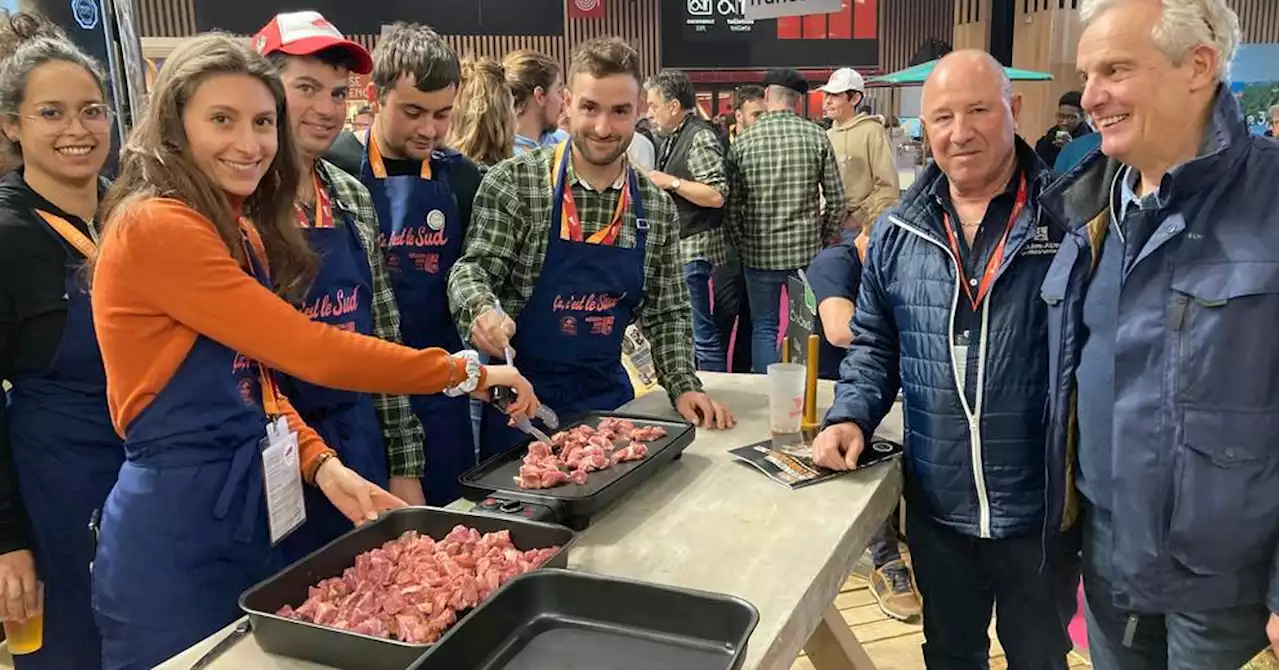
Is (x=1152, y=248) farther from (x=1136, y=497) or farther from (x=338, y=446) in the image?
(x=338, y=446)

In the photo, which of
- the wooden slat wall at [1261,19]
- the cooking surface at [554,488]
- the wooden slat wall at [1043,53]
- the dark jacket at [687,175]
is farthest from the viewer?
the wooden slat wall at [1261,19]

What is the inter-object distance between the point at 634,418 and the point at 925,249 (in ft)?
2.44

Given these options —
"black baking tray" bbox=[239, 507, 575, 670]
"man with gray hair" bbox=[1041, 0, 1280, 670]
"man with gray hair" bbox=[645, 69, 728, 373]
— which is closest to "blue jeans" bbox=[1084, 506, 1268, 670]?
"man with gray hair" bbox=[1041, 0, 1280, 670]

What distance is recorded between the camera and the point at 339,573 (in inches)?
55.9

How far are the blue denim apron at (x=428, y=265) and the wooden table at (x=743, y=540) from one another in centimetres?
70

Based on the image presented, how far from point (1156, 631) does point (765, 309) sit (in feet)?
10.9

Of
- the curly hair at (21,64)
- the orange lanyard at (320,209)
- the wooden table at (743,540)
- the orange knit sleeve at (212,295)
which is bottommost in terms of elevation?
the wooden table at (743,540)

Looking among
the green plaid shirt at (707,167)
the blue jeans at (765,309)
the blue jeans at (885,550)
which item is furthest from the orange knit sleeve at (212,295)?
the blue jeans at (765,309)

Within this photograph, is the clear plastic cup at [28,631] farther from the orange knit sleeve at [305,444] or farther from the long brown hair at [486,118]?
the long brown hair at [486,118]

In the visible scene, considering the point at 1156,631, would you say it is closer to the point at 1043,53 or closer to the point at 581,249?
the point at 581,249

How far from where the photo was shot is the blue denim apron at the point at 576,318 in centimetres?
237

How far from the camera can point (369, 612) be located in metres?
1.28

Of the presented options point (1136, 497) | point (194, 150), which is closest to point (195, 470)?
point (194, 150)

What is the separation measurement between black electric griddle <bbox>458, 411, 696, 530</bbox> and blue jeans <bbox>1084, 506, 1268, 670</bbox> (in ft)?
2.69
